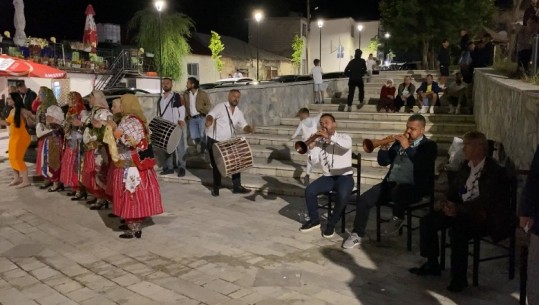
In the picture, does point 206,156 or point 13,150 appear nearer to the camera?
point 13,150

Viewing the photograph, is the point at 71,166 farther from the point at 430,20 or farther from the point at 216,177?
the point at 430,20

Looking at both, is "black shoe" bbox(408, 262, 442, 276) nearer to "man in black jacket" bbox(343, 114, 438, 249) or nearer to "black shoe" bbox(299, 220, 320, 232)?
"man in black jacket" bbox(343, 114, 438, 249)

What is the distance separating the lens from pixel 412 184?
5637mm

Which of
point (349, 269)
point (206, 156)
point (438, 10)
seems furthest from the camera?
point (438, 10)

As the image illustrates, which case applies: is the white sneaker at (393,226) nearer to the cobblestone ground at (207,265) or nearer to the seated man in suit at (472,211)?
the cobblestone ground at (207,265)

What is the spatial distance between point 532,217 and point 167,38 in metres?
30.3

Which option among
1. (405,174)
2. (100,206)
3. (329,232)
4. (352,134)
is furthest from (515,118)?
(100,206)

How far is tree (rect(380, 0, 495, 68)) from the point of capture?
24.5 meters

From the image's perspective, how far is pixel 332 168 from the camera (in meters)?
6.21

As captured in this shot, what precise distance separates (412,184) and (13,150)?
7119mm

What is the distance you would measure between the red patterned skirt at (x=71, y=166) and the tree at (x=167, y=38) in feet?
77.2

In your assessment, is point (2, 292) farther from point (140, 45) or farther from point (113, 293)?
point (140, 45)

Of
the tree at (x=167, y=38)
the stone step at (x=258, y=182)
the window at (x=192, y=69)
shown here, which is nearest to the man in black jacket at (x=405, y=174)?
the stone step at (x=258, y=182)

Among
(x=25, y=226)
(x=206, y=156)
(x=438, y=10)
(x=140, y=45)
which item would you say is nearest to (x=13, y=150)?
(x=25, y=226)
